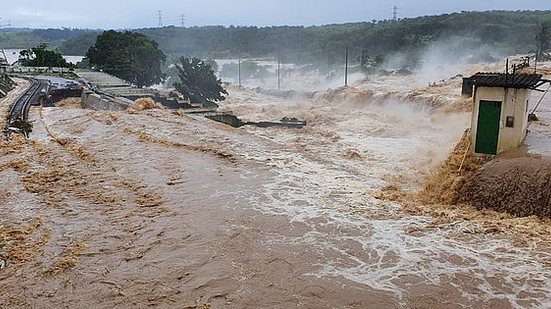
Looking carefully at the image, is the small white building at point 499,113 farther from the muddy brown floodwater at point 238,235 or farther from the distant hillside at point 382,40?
the distant hillside at point 382,40

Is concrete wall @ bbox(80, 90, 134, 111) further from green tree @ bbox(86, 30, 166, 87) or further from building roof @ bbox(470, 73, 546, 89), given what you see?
building roof @ bbox(470, 73, 546, 89)

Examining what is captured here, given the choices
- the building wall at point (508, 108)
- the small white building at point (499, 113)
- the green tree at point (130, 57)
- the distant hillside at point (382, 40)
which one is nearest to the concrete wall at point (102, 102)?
the green tree at point (130, 57)

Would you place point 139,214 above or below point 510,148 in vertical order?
below

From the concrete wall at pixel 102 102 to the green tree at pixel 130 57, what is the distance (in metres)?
15.7

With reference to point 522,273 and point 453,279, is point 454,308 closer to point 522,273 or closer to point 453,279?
point 453,279

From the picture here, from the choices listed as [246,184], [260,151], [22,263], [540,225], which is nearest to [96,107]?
[260,151]

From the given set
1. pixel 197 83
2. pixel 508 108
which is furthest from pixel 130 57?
pixel 508 108

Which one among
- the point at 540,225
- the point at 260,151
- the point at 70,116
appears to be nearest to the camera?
the point at 540,225

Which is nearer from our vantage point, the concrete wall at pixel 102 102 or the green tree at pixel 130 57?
the concrete wall at pixel 102 102

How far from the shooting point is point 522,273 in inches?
309

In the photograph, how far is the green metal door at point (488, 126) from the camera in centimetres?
1139

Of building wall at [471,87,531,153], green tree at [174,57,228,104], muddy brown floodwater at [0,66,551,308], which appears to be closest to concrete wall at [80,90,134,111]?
green tree at [174,57,228,104]

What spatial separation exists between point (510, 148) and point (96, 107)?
2234cm

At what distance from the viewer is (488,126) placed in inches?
452
